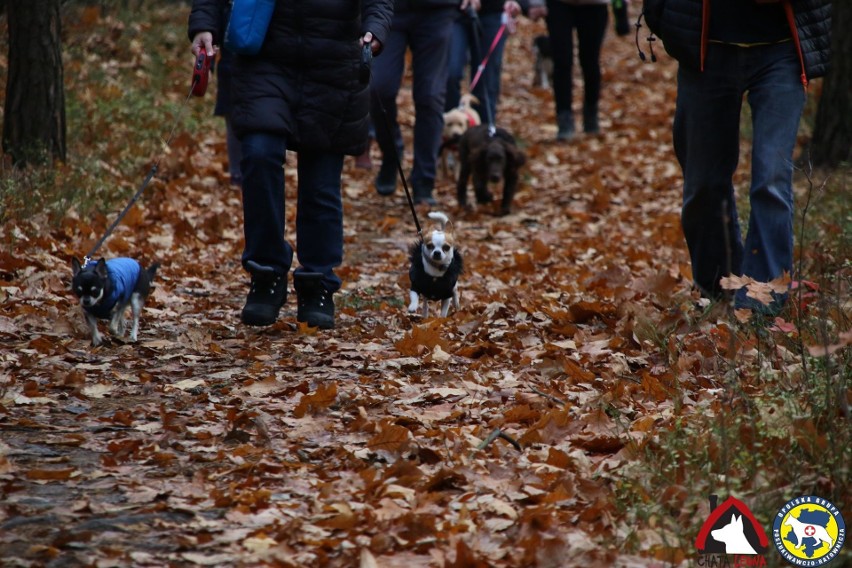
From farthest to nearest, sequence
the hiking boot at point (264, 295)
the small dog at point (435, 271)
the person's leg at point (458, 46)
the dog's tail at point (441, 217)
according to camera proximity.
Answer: the person's leg at point (458, 46), the dog's tail at point (441, 217), the small dog at point (435, 271), the hiking boot at point (264, 295)

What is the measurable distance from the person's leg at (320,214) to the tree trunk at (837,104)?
5798mm

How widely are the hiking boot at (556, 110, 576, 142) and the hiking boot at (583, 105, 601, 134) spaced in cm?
33

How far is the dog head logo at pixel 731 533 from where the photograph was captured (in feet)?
9.54

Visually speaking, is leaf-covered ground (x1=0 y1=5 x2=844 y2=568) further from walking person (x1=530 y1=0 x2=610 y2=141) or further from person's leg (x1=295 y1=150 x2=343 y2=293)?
walking person (x1=530 y1=0 x2=610 y2=141)

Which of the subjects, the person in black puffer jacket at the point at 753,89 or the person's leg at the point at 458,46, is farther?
the person's leg at the point at 458,46

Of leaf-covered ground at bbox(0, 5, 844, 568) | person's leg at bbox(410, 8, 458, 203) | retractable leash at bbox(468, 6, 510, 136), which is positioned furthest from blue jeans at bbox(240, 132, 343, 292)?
retractable leash at bbox(468, 6, 510, 136)

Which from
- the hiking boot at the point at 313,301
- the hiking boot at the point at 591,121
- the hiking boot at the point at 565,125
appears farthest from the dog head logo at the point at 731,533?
the hiking boot at the point at 591,121

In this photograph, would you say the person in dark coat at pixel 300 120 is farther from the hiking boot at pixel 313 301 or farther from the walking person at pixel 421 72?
the walking person at pixel 421 72

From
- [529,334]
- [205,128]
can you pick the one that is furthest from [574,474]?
[205,128]

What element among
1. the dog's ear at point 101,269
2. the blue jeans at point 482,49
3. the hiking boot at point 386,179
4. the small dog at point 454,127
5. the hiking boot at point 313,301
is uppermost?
the blue jeans at point 482,49

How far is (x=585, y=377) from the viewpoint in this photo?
15.4 feet

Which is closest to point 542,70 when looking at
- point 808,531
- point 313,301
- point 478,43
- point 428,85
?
point 478,43

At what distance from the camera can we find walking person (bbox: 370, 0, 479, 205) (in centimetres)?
961

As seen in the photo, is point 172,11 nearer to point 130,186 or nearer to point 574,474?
point 130,186
